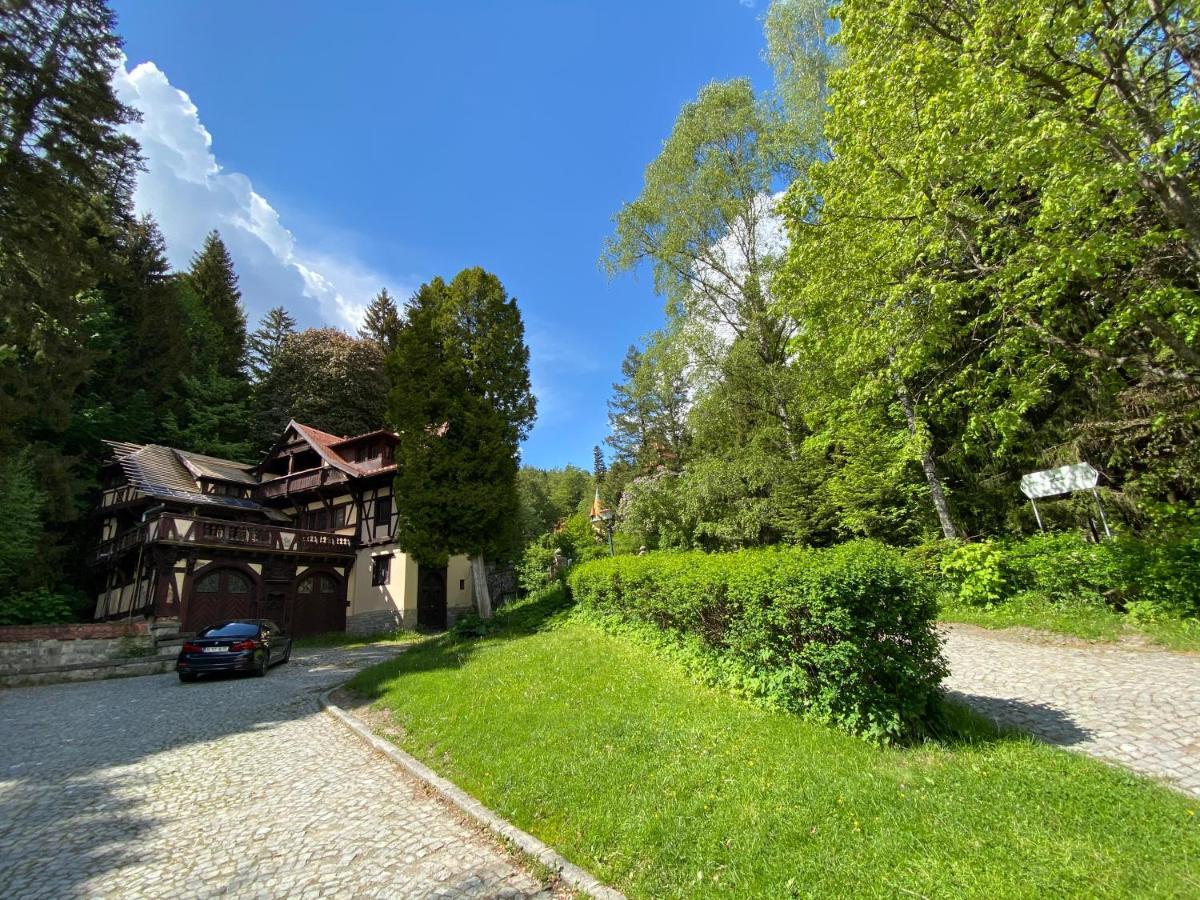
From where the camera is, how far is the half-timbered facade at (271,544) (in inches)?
801

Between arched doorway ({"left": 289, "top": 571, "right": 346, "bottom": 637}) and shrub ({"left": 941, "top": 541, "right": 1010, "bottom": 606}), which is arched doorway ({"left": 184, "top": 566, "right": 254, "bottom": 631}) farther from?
shrub ({"left": 941, "top": 541, "right": 1010, "bottom": 606})

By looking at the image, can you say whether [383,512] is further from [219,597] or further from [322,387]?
[322,387]

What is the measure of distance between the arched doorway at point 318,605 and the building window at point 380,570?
1925mm

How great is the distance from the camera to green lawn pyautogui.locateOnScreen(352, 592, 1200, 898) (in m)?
3.07

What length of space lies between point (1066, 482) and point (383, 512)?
25.5 m

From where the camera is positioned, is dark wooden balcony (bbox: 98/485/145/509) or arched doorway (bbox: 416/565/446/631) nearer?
dark wooden balcony (bbox: 98/485/145/509)

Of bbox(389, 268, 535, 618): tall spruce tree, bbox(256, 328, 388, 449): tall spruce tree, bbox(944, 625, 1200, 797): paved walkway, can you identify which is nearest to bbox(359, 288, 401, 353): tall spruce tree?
bbox(256, 328, 388, 449): tall spruce tree

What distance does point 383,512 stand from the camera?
2561cm

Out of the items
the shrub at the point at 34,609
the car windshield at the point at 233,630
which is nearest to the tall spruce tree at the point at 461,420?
the car windshield at the point at 233,630

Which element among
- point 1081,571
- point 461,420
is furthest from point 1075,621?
point 461,420

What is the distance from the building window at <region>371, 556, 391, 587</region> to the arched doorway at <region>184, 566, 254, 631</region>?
4923 mm

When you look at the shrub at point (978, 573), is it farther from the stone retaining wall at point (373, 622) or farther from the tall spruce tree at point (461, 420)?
the stone retaining wall at point (373, 622)

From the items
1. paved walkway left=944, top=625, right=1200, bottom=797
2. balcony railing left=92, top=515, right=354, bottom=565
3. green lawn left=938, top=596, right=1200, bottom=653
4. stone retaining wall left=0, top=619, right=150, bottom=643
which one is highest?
balcony railing left=92, top=515, right=354, bottom=565

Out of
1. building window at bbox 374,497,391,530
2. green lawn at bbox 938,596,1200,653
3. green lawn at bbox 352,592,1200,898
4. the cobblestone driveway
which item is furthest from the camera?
building window at bbox 374,497,391,530
